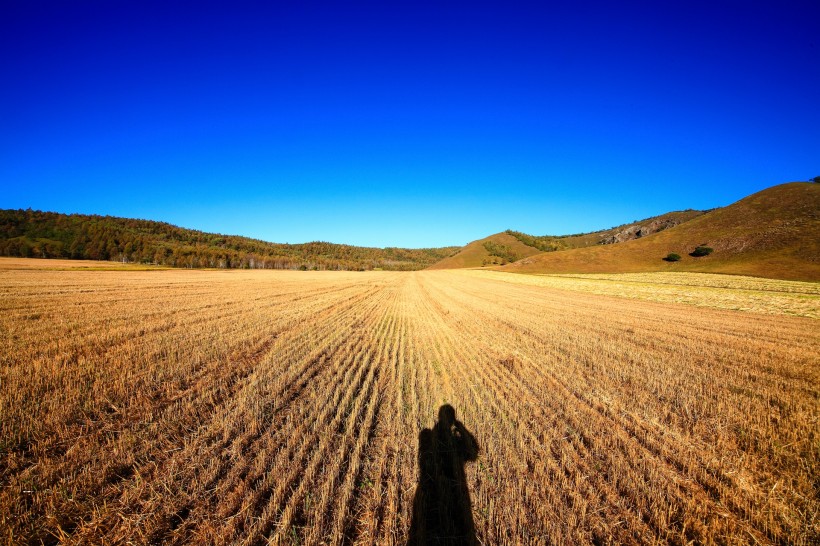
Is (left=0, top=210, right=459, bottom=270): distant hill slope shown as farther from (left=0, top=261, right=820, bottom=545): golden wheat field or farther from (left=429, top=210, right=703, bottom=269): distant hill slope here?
(left=0, top=261, right=820, bottom=545): golden wheat field

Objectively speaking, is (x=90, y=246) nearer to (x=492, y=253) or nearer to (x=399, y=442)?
(x=399, y=442)

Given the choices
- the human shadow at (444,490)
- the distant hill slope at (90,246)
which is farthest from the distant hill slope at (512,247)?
the human shadow at (444,490)

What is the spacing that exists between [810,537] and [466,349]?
7.55 meters

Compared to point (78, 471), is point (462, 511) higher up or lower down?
lower down

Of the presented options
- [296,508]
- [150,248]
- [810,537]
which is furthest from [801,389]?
[150,248]

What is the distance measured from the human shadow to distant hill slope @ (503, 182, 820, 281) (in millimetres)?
59211

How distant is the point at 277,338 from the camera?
11242 millimetres

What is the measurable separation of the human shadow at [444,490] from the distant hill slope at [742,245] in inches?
2331

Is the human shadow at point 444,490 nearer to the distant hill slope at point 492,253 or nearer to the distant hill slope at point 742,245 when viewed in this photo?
the distant hill slope at point 742,245

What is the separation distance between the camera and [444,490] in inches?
154

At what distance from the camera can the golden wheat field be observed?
3.34 m

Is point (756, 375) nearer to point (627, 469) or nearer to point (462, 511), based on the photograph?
point (627, 469)

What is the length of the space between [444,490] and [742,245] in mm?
82574

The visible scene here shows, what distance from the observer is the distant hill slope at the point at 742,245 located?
4609 centimetres
